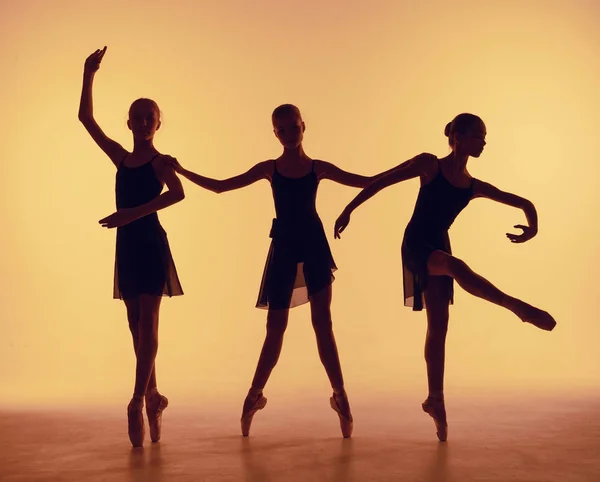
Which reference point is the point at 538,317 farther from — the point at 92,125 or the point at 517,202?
the point at 92,125

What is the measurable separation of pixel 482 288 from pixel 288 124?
110cm

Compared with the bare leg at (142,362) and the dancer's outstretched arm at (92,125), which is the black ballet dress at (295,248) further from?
the dancer's outstretched arm at (92,125)

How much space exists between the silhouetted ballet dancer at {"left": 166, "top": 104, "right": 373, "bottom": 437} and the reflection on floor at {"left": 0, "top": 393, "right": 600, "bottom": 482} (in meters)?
0.26

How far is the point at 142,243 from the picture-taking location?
4035 mm

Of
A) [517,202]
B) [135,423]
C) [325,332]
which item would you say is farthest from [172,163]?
[517,202]

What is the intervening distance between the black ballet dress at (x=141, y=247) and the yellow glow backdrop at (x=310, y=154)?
2249 mm

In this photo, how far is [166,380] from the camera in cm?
595

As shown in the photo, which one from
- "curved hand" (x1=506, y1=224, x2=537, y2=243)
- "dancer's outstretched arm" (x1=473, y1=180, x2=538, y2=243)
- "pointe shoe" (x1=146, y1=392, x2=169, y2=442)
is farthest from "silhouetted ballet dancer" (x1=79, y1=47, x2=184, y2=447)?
"curved hand" (x1=506, y1=224, x2=537, y2=243)

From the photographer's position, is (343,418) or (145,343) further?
(343,418)

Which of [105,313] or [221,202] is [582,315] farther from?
[105,313]

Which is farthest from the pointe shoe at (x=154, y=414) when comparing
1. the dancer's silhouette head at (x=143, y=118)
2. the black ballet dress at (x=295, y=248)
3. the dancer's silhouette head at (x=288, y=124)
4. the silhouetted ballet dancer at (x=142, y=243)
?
the dancer's silhouette head at (x=288, y=124)

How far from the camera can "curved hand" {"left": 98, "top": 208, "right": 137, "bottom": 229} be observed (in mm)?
3857

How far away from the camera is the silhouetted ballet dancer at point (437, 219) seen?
3.99m

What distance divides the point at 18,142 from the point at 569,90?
12.4 feet
